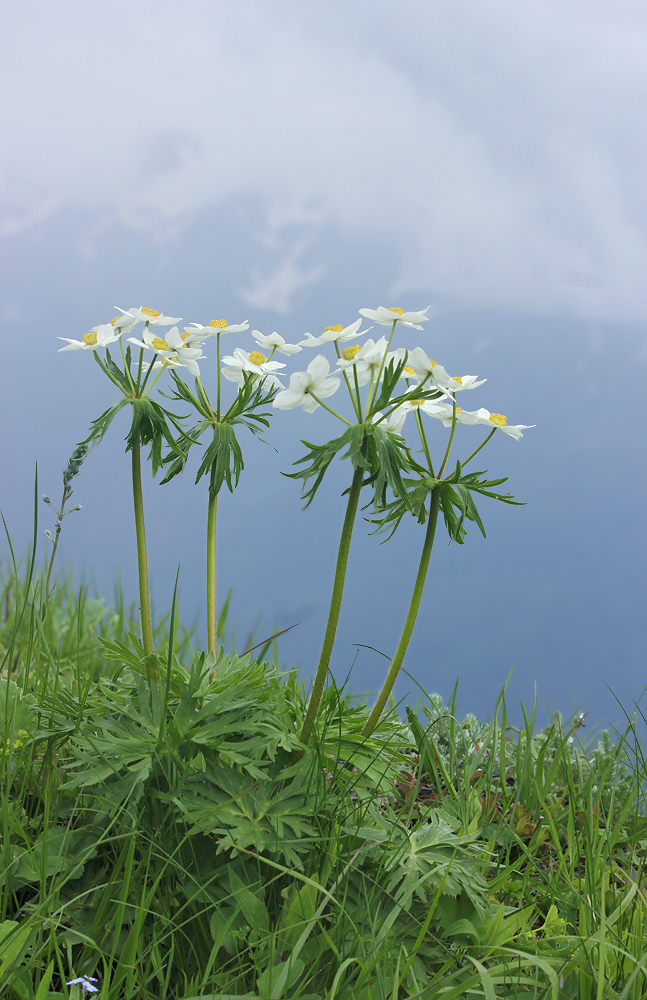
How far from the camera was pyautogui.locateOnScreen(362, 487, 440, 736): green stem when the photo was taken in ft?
9.02

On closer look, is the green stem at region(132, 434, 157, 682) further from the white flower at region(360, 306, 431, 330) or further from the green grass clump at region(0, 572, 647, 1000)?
the white flower at region(360, 306, 431, 330)

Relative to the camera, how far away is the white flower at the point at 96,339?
3.06 meters

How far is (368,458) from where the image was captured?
2.53m

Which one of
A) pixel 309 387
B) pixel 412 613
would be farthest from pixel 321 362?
pixel 412 613

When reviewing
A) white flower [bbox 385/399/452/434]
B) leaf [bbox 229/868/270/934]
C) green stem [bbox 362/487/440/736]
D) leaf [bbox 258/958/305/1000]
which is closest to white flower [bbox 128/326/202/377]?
white flower [bbox 385/399/452/434]

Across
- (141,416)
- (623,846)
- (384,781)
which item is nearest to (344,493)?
(141,416)

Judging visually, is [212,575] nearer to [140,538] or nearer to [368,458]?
[140,538]

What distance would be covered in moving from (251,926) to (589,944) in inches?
46.2

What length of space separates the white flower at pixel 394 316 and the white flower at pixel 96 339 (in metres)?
1.08

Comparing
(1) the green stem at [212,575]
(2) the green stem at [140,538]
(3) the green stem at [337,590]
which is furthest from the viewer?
(1) the green stem at [212,575]

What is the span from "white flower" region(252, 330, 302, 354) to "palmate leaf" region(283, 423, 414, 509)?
79cm

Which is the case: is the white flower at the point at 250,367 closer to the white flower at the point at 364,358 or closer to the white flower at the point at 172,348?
the white flower at the point at 172,348

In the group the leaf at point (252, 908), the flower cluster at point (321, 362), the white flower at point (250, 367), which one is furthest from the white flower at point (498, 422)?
the leaf at point (252, 908)

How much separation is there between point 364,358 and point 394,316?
24 centimetres
